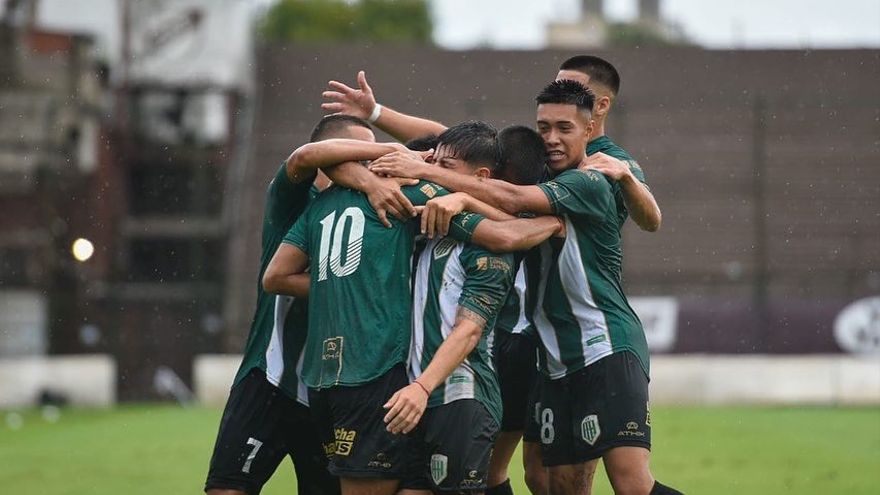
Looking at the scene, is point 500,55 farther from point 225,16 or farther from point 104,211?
point 104,211

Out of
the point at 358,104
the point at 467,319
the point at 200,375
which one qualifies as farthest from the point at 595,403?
the point at 200,375

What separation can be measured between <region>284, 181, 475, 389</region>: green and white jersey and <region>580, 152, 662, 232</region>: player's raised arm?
0.89m

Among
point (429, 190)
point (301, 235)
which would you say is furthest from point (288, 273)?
point (429, 190)

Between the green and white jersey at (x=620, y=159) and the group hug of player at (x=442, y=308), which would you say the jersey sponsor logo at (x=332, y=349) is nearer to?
the group hug of player at (x=442, y=308)

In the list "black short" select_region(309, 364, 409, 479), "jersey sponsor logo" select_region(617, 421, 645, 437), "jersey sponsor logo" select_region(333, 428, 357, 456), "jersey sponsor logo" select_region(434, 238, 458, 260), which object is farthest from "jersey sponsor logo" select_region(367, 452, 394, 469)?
"jersey sponsor logo" select_region(617, 421, 645, 437)

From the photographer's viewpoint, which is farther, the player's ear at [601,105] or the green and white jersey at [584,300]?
the player's ear at [601,105]

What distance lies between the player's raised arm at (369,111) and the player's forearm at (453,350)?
188 centimetres

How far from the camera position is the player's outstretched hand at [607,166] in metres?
6.70

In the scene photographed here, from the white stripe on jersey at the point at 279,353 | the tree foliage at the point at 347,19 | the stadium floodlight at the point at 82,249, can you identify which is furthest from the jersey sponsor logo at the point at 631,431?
the tree foliage at the point at 347,19

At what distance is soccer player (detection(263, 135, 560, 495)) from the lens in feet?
19.8

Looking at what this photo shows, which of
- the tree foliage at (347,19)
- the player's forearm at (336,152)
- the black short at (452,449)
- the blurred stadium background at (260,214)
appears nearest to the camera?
the black short at (452,449)

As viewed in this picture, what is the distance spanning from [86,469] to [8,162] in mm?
16067

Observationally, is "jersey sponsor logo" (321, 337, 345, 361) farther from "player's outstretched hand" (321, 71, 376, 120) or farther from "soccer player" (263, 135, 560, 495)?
"player's outstretched hand" (321, 71, 376, 120)

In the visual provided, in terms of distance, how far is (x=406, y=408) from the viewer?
582cm
